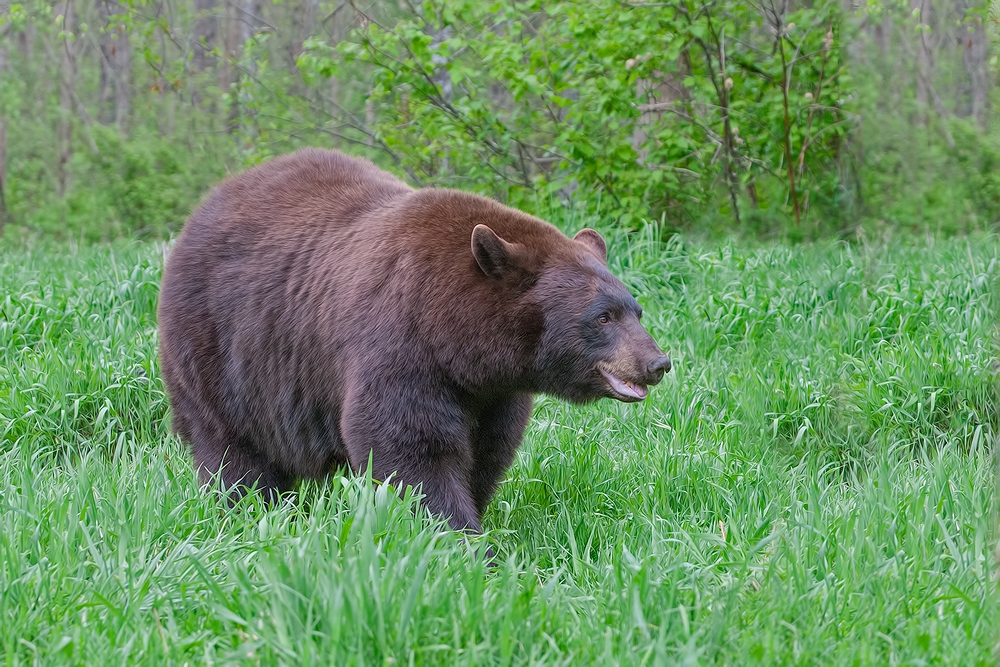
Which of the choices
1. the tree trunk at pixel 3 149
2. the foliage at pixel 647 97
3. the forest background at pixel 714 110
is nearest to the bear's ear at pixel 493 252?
the forest background at pixel 714 110

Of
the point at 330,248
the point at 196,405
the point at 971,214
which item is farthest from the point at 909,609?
the point at 971,214

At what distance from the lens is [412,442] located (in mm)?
3934

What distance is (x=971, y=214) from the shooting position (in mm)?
8227

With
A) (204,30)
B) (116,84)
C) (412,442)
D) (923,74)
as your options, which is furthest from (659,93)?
(116,84)

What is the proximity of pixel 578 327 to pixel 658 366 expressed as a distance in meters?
0.36

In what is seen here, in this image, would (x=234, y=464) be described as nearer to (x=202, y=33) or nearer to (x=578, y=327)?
(x=578, y=327)

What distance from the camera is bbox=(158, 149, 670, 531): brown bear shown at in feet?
13.2

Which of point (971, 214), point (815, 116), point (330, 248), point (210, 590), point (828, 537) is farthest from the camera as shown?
point (815, 116)

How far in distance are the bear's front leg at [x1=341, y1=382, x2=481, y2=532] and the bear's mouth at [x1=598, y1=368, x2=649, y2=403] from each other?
2.14 ft

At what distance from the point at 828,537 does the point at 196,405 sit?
2.92m

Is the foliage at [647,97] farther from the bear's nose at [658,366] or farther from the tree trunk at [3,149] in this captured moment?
the tree trunk at [3,149]

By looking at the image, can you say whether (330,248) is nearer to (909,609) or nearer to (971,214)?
(909,609)

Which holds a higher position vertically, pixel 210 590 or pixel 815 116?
pixel 815 116

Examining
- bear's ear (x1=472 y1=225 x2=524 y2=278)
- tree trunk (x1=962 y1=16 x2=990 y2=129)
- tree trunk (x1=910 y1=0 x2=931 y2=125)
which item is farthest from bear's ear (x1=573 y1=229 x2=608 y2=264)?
tree trunk (x1=962 y1=16 x2=990 y2=129)
